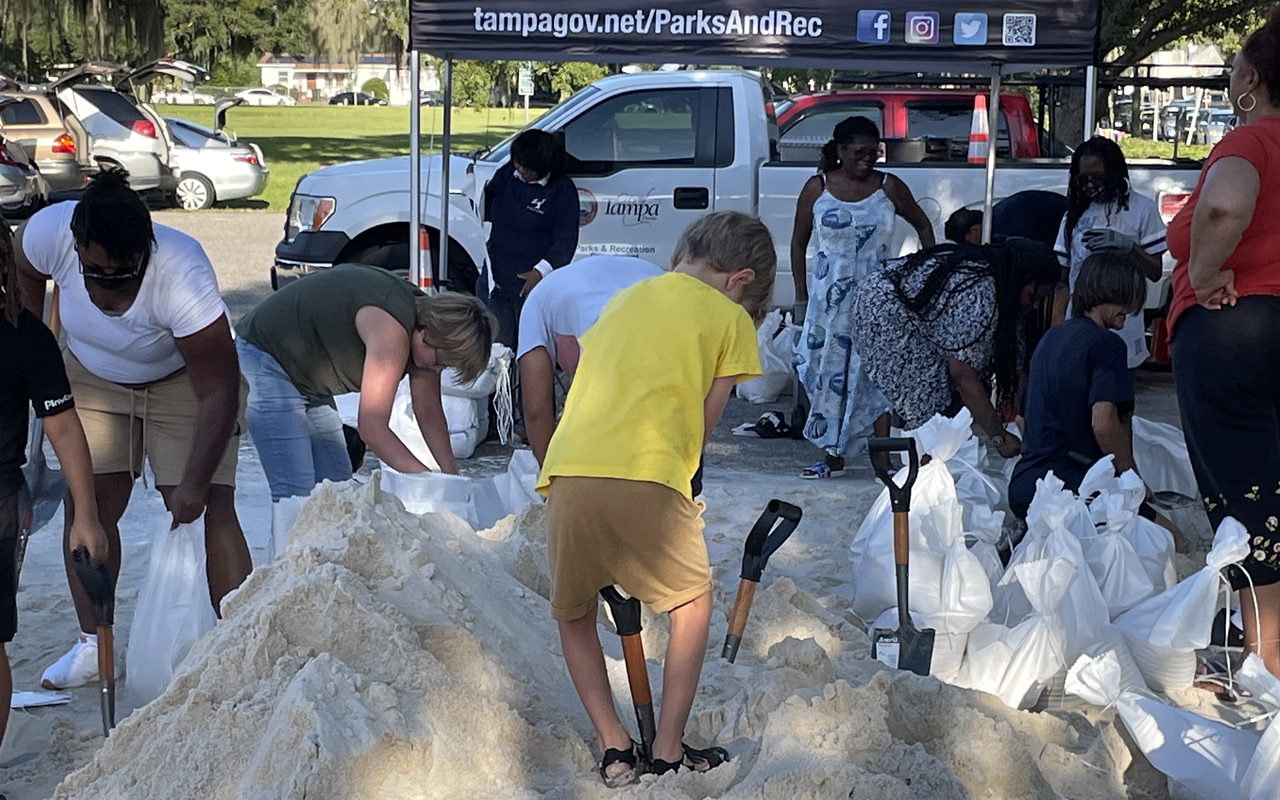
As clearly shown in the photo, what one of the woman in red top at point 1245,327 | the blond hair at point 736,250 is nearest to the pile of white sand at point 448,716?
the woman in red top at point 1245,327

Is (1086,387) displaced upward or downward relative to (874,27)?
downward

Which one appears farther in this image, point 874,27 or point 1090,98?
point 1090,98

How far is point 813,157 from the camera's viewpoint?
10.2 meters

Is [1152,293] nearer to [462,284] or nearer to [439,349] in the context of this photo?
[462,284]

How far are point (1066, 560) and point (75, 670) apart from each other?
10.2 ft

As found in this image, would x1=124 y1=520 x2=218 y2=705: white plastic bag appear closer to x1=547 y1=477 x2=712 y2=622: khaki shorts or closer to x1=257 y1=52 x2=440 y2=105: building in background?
x1=547 y1=477 x2=712 y2=622: khaki shorts

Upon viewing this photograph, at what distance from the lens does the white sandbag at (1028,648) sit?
407cm

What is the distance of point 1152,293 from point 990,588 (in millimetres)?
5353

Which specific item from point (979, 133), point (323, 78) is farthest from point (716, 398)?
point (323, 78)

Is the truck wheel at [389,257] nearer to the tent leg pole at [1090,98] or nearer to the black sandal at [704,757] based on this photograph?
the tent leg pole at [1090,98]

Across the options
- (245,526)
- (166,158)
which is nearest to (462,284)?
(245,526)

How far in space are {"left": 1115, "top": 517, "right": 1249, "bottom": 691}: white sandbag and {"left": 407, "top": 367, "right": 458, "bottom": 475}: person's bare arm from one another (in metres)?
2.32

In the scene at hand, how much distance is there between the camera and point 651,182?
916 centimetres

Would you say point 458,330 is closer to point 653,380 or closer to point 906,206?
point 653,380
